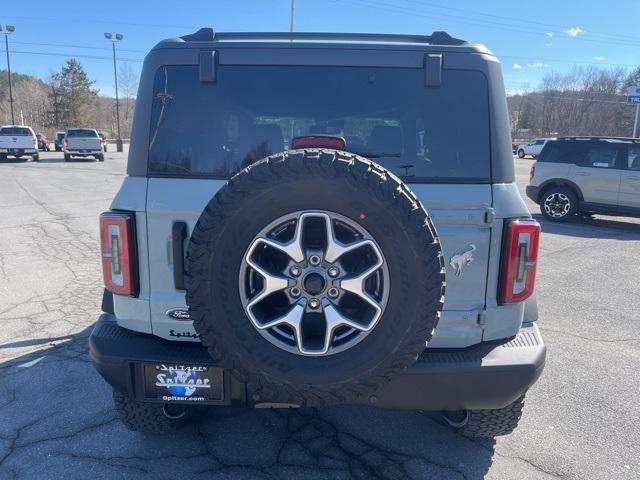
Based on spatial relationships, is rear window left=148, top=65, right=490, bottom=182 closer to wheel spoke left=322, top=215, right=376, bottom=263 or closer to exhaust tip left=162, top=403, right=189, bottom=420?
wheel spoke left=322, top=215, right=376, bottom=263

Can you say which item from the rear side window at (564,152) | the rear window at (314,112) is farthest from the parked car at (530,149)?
the rear window at (314,112)

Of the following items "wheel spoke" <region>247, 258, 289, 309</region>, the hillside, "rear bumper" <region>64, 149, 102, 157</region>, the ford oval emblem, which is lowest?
"rear bumper" <region>64, 149, 102, 157</region>

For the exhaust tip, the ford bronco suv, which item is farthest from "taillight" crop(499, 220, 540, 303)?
the exhaust tip

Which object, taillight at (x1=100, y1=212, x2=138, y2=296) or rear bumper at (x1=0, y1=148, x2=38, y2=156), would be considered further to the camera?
rear bumper at (x1=0, y1=148, x2=38, y2=156)

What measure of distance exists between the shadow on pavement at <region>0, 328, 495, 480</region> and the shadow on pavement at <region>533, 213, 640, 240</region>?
333 inches

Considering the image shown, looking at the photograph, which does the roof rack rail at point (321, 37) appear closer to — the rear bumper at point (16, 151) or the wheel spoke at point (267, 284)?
the wheel spoke at point (267, 284)

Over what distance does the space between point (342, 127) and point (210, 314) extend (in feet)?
3.78

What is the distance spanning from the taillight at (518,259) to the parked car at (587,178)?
→ 32.7 feet

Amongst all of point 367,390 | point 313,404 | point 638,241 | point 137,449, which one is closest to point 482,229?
point 367,390

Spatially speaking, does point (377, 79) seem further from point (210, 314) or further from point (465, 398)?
point (465, 398)

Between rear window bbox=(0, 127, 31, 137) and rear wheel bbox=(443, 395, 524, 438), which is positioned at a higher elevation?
rear window bbox=(0, 127, 31, 137)

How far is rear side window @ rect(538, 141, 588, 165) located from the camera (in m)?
11.2

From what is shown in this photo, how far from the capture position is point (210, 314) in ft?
6.74

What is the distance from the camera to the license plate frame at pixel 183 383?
2316 millimetres
